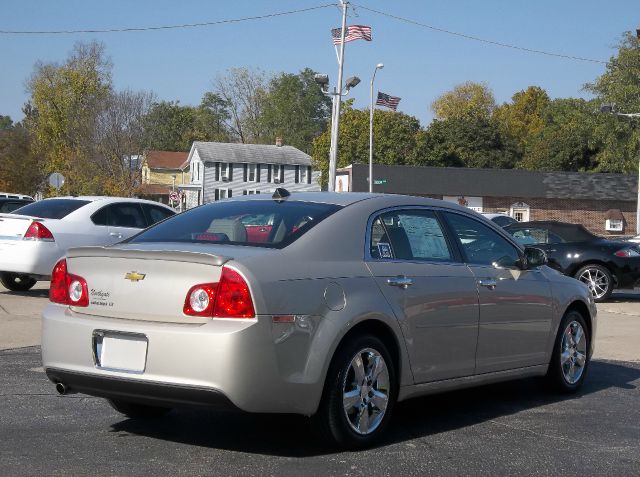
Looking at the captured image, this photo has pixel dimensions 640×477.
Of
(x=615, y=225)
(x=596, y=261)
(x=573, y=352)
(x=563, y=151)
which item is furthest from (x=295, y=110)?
(x=573, y=352)

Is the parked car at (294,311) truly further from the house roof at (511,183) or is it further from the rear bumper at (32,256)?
the house roof at (511,183)

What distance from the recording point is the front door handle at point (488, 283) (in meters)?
7.04

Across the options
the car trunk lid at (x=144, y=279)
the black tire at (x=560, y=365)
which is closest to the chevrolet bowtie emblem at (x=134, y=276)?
the car trunk lid at (x=144, y=279)

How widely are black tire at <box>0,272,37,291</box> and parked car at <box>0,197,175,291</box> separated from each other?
0.02 metres

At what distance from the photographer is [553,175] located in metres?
71.2

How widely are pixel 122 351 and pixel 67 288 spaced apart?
0.67m

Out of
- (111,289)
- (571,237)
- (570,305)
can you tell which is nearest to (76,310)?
(111,289)

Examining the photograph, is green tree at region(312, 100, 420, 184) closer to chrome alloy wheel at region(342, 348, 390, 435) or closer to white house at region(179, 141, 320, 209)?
white house at region(179, 141, 320, 209)

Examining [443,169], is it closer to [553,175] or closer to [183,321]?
[553,175]

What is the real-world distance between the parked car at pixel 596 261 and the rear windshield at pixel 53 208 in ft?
26.4

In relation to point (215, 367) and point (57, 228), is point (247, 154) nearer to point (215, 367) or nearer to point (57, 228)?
point (57, 228)

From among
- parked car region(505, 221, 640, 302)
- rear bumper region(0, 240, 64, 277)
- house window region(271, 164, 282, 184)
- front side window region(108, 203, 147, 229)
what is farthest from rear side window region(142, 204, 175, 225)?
house window region(271, 164, 282, 184)

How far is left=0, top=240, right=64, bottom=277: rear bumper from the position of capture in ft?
46.9

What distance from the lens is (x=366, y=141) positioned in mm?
84250
